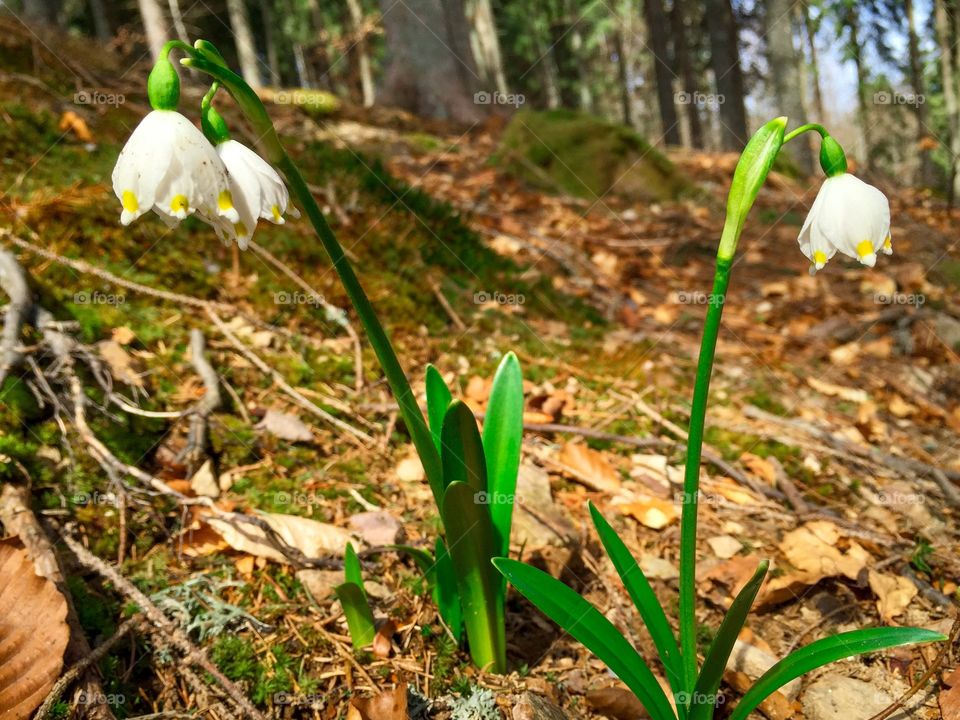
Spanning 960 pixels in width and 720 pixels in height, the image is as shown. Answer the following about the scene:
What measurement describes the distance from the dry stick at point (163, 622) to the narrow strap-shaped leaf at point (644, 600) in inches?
31.2

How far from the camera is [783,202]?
653 cm

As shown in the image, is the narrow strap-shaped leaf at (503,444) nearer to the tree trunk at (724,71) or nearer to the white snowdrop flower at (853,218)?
the white snowdrop flower at (853,218)

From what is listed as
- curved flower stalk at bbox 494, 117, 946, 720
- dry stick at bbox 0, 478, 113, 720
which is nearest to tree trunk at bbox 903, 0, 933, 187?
curved flower stalk at bbox 494, 117, 946, 720

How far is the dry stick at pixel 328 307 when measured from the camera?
2.55 m

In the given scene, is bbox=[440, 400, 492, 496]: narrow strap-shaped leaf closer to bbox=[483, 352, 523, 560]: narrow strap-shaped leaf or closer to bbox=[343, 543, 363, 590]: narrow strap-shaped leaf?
bbox=[483, 352, 523, 560]: narrow strap-shaped leaf

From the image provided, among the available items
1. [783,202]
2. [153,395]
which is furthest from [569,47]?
[153,395]

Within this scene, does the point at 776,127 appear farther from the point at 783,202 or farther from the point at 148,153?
the point at 783,202

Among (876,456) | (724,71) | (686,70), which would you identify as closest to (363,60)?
(686,70)

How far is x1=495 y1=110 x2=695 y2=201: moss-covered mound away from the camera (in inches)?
240

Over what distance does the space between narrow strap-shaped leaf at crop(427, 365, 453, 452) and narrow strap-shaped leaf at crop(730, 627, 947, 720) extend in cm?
83

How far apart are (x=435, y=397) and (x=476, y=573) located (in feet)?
1.38

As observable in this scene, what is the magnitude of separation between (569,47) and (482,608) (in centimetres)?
2394

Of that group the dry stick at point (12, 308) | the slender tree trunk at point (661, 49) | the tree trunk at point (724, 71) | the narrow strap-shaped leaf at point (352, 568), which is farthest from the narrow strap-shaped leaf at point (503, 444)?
the slender tree trunk at point (661, 49)

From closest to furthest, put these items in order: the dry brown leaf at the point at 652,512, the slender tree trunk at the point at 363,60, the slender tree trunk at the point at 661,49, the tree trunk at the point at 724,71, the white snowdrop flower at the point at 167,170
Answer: the white snowdrop flower at the point at 167,170 → the dry brown leaf at the point at 652,512 → the tree trunk at the point at 724,71 → the slender tree trunk at the point at 661,49 → the slender tree trunk at the point at 363,60
